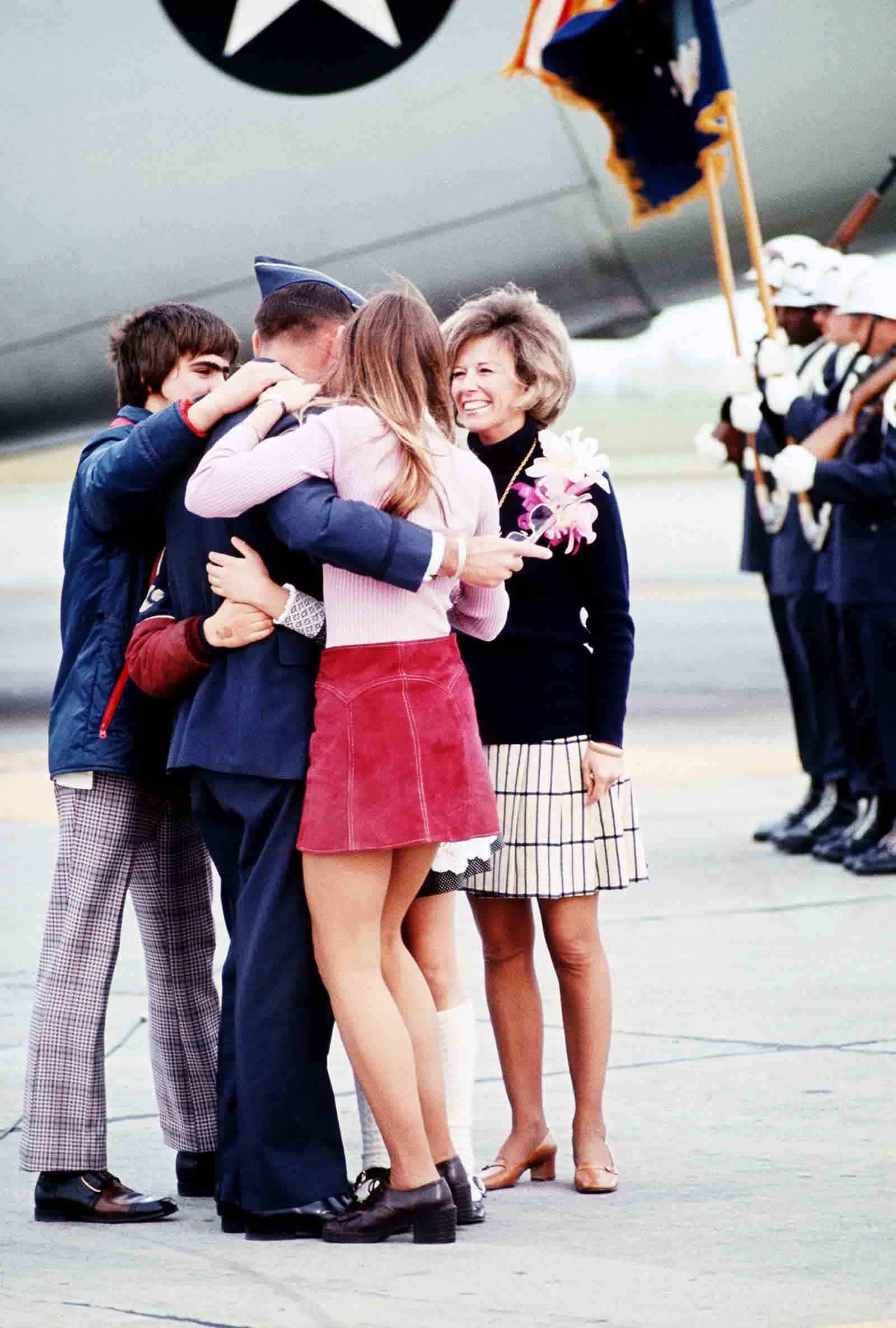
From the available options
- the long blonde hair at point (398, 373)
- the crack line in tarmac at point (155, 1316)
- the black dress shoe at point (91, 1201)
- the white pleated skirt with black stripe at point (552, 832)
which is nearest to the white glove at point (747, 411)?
the white pleated skirt with black stripe at point (552, 832)

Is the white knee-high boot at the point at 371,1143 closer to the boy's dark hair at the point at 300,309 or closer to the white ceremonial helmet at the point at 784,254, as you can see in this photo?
the boy's dark hair at the point at 300,309

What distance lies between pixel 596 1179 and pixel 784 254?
4606mm

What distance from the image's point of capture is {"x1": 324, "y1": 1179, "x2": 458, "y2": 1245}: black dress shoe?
136 inches

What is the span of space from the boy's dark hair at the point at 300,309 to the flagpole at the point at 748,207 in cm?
359

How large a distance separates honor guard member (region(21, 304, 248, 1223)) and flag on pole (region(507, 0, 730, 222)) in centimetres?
393

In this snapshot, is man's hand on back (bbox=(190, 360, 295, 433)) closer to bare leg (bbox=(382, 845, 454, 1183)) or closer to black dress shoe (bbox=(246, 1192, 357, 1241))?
bare leg (bbox=(382, 845, 454, 1183))

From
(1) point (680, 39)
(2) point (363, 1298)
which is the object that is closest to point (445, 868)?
(2) point (363, 1298)

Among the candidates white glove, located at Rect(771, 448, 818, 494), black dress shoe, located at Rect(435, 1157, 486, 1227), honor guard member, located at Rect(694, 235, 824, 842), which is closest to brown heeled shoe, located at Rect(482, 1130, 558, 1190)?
black dress shoe, located at Rect(435, 1157, 486, 1227)

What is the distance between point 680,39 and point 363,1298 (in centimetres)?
548

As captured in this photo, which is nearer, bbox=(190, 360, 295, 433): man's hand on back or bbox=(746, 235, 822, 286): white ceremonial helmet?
bbox=(190, 360, 295, 433): man's hand on back

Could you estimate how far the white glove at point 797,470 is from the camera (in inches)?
277

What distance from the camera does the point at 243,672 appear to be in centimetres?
352

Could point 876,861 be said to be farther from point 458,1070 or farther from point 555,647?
point 458,1070

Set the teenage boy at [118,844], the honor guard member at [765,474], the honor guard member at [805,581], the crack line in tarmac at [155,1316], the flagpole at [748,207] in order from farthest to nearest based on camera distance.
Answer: the honor guard member at [765,474] < the honor guard member at [805,581] < the flagpole at [748,207] < the teenage boy at [118,844] < the crack line in tarmac at [155,1316]
